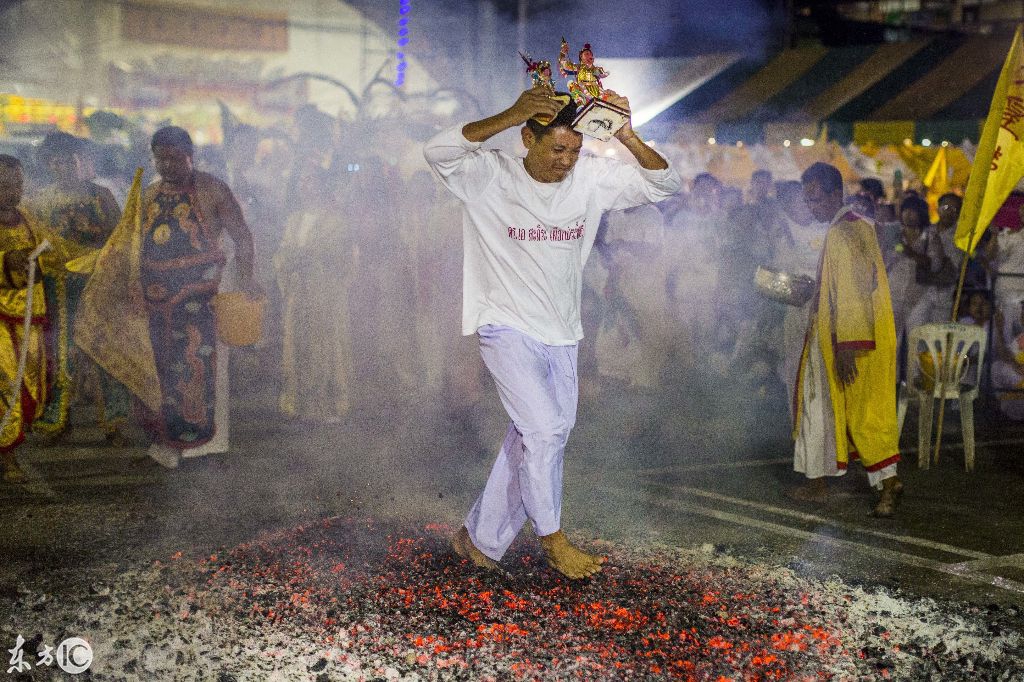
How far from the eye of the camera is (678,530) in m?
5.11

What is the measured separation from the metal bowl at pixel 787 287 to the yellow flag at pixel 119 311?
11.8 feet

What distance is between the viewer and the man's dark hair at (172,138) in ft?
20.3

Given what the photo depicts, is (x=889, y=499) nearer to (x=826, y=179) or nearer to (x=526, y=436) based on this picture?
(x=826, y=179)

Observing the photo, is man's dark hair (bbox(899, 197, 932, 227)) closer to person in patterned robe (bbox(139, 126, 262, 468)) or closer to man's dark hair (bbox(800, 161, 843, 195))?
man's dark hair (bbox(800, 161, 843, 195))

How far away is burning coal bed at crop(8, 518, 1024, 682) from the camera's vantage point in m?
3.53

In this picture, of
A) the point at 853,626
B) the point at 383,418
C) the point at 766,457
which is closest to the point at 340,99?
the point at 383,418

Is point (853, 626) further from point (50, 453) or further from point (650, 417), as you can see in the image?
point (50, 453)

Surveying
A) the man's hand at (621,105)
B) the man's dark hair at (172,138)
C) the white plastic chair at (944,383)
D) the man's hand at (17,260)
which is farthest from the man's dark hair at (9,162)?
the white plastic chair at (944,383)

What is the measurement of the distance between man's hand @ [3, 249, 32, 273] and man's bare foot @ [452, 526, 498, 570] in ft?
10.2

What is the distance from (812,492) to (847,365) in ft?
2.62

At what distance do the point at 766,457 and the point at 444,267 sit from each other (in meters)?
2.77

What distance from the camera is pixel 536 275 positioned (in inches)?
168

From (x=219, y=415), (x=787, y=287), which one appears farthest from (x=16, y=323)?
(x=787, y=287)

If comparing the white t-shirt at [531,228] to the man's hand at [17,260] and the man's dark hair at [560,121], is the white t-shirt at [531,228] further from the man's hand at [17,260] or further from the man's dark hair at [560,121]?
the man's hand at [17,260]
